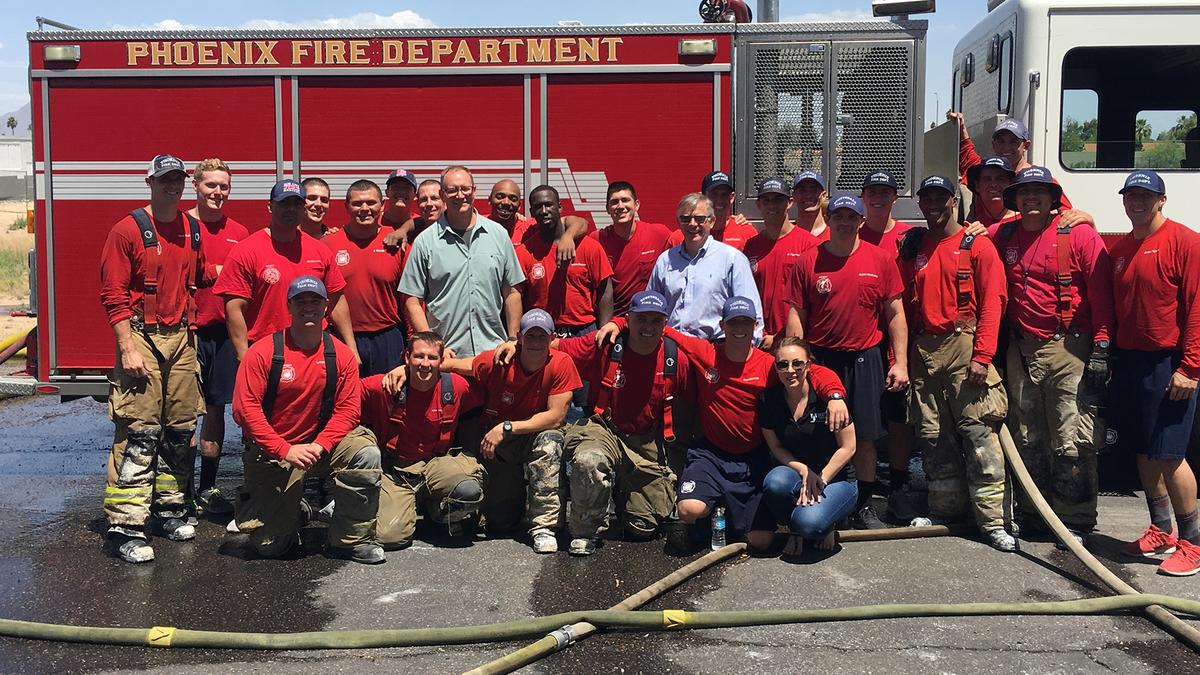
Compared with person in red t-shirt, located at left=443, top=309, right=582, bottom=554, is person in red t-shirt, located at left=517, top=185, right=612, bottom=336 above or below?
above

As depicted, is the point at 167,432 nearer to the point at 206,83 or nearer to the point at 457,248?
the point at 457,248

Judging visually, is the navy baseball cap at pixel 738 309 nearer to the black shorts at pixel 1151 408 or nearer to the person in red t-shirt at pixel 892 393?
the person in red t-shirt at pixel 892 393

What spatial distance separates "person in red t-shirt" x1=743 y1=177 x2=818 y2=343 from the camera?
623cm

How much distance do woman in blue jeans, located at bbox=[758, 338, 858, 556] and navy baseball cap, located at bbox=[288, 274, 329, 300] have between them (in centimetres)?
240

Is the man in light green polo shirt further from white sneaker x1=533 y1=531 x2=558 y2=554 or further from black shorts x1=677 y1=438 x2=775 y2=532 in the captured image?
black shorts x1=677 y1=438 x2=775 y2=532

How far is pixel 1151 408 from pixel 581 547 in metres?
3.08

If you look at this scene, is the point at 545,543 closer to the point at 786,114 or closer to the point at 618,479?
the point at 618,479

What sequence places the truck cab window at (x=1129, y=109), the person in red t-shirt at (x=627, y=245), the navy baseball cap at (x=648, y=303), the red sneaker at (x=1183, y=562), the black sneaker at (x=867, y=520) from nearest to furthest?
the red sneaker at (x=1183, y=562)
the navy baseball cap at (x=648, y=303)
the black sneaker at (x=867, y=520)
the person in red t-shirt at (x=627, y=245)
the truck cab window at (x=1129, y=109)

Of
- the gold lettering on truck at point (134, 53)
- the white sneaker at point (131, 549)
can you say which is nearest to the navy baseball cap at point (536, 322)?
the white sneaker at point (131, 549)

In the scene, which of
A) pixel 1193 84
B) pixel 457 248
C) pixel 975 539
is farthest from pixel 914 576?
pixel 1193 84

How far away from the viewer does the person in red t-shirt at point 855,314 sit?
19.2ft

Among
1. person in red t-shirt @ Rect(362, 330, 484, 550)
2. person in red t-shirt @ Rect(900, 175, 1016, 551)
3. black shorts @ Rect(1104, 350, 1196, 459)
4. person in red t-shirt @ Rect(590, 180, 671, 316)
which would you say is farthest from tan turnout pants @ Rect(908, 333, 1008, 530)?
person in red t-shirt @ Rect(362, 330, 484, 550)

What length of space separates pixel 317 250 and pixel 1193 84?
5.68m

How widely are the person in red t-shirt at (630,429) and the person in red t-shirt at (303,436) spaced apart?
3.71 feet
